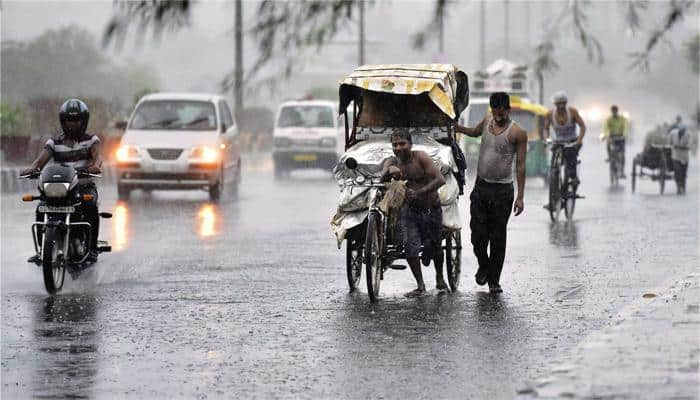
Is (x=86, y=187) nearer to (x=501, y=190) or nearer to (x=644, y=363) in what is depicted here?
(x=501, y=190)

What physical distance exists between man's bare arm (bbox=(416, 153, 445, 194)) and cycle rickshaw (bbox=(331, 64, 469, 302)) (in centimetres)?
33

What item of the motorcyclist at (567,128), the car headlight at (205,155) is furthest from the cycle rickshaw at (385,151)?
the car headlight at (205,155)

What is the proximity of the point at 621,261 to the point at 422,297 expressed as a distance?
3838 mm

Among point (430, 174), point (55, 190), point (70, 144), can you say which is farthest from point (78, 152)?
point (430, 174)

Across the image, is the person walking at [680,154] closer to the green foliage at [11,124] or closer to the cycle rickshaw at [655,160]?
the cycle rickshaw at [655,160]

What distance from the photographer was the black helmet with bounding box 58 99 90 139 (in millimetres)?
13695

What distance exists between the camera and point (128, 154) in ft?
84.6

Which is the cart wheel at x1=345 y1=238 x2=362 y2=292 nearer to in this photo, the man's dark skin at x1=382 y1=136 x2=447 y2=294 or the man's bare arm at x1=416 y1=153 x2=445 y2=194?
the man's dark skin at x1=382 y1=136 x2=447 y2=294

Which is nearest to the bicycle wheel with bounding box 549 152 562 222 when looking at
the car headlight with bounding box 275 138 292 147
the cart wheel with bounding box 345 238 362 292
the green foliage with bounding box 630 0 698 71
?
the cart wheel with bounding box 345 238 362 292

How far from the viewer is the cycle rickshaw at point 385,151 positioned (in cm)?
1263

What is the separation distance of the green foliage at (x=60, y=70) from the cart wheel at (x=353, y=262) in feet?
192

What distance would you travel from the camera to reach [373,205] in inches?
491

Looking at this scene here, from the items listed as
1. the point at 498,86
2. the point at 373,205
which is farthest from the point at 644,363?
the point at 498,86

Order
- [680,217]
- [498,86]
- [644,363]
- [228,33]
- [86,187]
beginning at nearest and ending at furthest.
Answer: [228,33], [644,363], [86,187], [680,217], [498,86]
